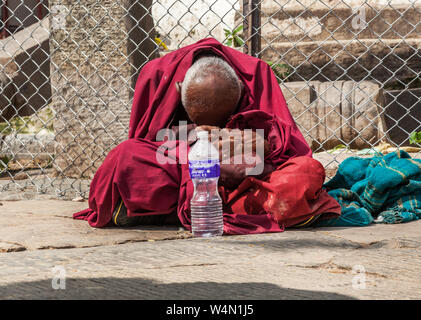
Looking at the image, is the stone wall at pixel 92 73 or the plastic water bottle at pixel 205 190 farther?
the stone wall at pixel 92 73

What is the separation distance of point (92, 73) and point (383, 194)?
2.57 m

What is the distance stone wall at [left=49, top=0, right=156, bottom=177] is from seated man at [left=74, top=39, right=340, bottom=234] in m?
1.22

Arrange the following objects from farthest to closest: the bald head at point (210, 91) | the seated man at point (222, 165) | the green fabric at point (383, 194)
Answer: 1. the green fabric at point (383, 194)
2. the bald head at point (210, 91)
3. the seated man at point (222, 165)

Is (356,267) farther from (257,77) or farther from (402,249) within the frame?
(257,77)

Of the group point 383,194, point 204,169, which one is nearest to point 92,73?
point 204,169

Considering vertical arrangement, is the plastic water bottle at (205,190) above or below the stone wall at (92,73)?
below

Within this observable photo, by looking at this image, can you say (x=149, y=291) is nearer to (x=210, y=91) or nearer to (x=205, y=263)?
(x=205, y=263)

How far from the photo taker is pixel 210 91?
3.45 metres

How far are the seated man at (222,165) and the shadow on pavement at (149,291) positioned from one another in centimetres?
112

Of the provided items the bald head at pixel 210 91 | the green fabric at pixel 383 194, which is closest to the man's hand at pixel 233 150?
the bald head at pixel 210 91

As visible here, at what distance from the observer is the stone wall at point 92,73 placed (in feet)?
16.1

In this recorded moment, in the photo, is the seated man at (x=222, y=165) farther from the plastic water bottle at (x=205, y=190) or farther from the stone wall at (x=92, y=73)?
the stone wall at (x=92, y=73)

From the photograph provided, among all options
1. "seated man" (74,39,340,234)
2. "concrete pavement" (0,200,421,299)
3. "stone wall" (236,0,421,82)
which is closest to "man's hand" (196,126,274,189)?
"seated man" (74,39,340,234)
